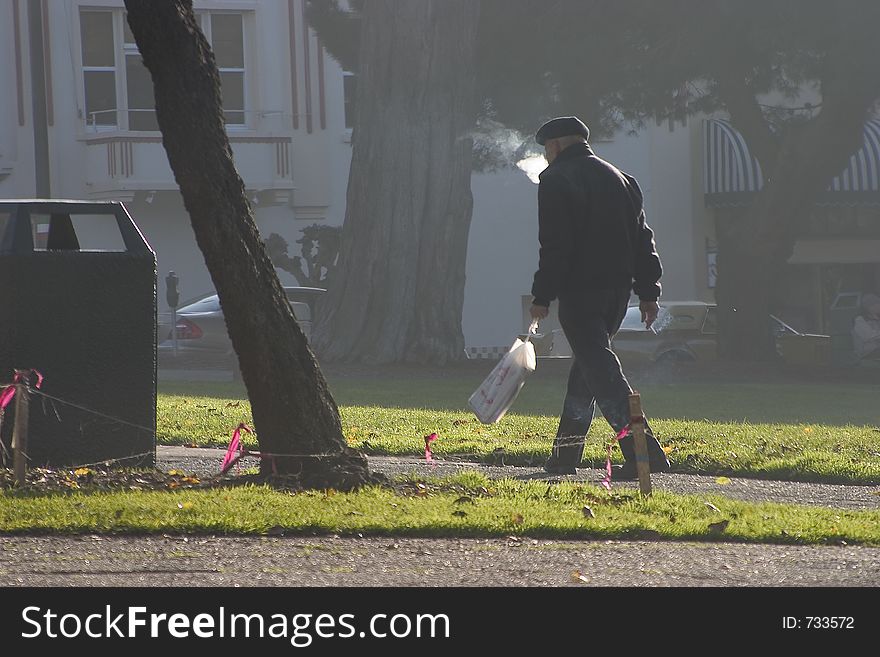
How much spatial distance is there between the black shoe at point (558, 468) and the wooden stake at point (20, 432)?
2.83 meters

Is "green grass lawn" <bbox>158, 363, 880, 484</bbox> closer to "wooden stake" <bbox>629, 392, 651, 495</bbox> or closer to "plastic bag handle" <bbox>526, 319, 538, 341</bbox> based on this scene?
"plastic bag handle" <bbox>526, 319, 538, 341</bbox>

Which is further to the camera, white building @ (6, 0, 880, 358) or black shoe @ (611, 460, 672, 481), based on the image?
white building @ (6, 0, 880, 358)

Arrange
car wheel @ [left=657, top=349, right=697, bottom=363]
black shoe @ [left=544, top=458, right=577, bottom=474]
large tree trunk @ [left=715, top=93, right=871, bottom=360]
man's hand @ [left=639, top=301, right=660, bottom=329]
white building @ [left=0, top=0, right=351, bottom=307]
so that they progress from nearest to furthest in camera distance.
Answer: man's hand @ [left=639, top=301, right=660, bottom=329] → black shoe @ [left=544, top=458, right=577, bottom=474] → car wheel @ [left=657, top=349, right=697, bottom=363] → large tree trunk @ [left=715, top=93, right=871, bottom=360] → white building @ [left=0, top=0, right=351, bottom=307]

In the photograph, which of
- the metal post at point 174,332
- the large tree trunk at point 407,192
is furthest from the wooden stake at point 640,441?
the metal post at point 174,332

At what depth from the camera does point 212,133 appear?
22.8 ft

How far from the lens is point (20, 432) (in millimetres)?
6777

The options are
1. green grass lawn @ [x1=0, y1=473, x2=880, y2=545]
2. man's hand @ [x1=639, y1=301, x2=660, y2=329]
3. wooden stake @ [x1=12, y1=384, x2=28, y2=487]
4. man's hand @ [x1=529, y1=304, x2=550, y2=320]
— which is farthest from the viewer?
man's hand @ [x1=639, y1=301, x2=660, y2=329]

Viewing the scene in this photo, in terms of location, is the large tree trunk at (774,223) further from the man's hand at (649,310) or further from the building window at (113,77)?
the man's hand at (649,310)

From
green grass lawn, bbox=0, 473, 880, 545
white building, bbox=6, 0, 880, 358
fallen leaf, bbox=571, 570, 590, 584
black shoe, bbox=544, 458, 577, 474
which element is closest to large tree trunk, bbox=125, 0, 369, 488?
green grass lawn, bbox=0, 473, 880, 545

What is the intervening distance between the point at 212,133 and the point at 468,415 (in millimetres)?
6407

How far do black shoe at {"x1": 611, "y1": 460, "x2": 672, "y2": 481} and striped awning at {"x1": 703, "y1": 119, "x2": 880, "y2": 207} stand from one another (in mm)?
23855

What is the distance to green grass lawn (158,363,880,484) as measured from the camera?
29.6 feet

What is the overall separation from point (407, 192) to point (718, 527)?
54.0ft

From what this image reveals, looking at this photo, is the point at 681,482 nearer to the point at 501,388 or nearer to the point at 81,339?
the point at 501,388
